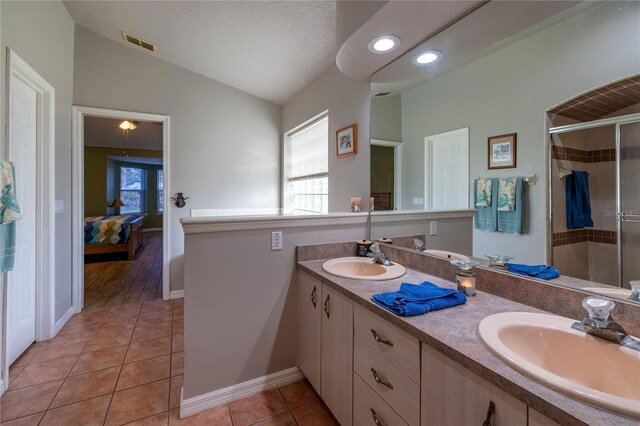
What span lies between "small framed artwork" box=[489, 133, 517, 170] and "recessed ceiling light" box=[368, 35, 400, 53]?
81 cm

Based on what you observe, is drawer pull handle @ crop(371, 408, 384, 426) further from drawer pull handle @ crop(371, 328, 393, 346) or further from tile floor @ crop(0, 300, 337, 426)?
tile floor @ crop(0, 300, 337, 426)

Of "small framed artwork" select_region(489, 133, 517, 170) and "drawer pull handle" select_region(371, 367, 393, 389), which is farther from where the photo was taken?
"small framed artwork" select_region(489, 133, 517, 170)

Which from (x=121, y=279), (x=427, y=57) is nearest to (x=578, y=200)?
(x=427, y=57)

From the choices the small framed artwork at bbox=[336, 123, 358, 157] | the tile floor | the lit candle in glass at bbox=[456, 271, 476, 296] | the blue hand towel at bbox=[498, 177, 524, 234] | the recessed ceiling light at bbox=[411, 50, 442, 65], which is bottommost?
the tile floor

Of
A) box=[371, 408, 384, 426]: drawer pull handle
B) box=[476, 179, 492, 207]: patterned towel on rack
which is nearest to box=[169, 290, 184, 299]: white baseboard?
box=[371, 408, 384, 426]: drawer pull handle

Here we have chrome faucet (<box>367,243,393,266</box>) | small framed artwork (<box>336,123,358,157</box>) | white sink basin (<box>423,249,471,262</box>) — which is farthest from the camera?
small framed artwork (<box>336,123,358,157</box>)

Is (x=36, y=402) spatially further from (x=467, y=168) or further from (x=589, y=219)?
(x=589, y=219)

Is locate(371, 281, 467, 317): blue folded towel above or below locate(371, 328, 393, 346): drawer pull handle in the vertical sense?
above

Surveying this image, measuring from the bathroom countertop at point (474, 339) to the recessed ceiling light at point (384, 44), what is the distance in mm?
1368

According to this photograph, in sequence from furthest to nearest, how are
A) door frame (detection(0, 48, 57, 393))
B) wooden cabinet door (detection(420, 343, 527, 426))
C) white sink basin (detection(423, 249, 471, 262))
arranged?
1. door frame (detection(0, 48, 57, 393))
2. white sink basin (detection(423, 249, 471, 262))
3. wooden cabinet door (detection(420, 343, 527, 426))

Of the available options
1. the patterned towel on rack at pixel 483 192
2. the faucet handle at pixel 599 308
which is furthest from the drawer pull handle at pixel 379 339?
the patterned towel on rack at pixel 483 192

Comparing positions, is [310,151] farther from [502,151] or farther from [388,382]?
Result: [388,382]

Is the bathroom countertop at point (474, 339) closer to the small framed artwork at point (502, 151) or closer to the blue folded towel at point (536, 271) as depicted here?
the blue folded towel at point (536, 271)

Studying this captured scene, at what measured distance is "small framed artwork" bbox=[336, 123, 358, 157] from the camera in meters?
2.48
